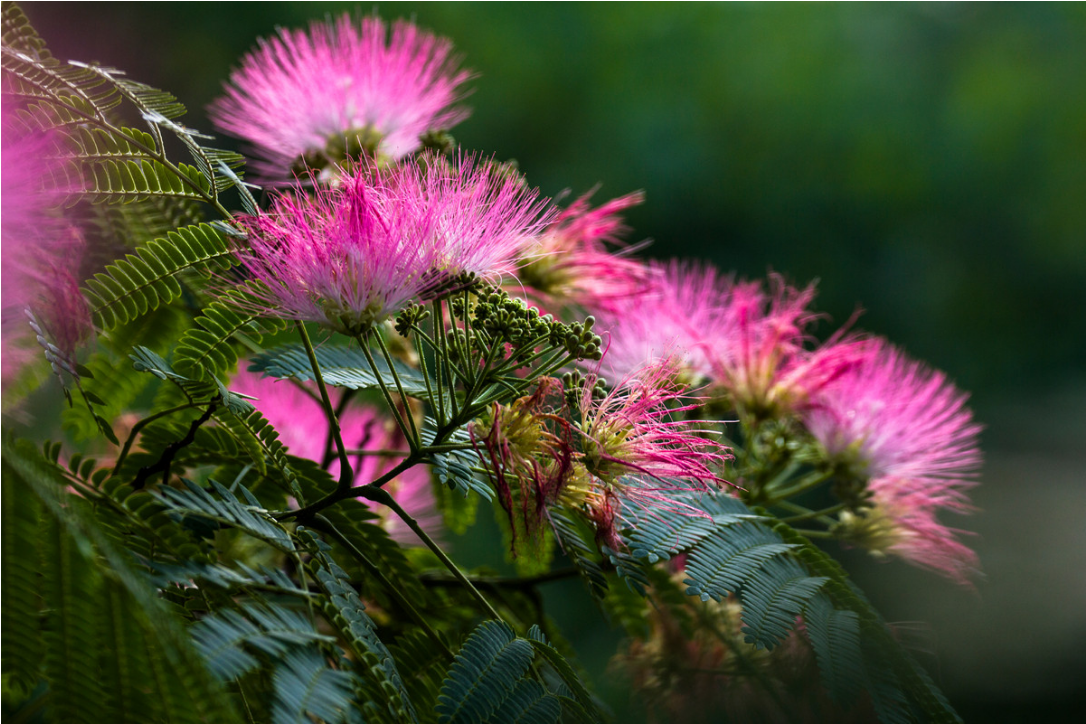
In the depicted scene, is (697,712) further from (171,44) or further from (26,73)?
(171,44)

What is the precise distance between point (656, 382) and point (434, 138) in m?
0.40

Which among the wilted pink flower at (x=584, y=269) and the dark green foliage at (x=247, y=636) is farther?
the wilted pink flower at (x=584, y=269)

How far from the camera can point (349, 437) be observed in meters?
1.16

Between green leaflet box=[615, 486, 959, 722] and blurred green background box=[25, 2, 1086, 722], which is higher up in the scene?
blurred green background box=[25, 2, 1086, 722]

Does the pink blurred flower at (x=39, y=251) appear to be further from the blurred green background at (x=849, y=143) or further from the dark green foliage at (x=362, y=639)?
the blurred green background at (x=849, y=143)

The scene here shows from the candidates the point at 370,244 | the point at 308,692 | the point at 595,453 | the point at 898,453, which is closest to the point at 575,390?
the point at 595,453

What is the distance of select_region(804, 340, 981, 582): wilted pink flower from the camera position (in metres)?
0.97

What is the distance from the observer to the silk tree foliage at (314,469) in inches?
17.3

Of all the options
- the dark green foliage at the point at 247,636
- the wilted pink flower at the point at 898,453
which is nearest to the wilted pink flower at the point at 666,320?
the wilted pink flower at the point at 898,453

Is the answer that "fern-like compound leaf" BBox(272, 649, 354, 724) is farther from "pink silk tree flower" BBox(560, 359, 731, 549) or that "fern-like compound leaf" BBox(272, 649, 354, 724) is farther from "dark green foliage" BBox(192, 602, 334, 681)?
"pink silk tree flower" BBox(560, 359, 731, 549)

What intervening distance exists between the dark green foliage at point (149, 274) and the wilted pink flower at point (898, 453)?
0.68 meters

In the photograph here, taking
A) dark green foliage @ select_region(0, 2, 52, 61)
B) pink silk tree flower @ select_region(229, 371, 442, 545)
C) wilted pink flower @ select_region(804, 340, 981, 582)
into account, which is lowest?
pink silk tree flower @ select_region(229, 371, 442, 545)

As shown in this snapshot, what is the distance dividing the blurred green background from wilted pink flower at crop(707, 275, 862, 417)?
8.93 feet

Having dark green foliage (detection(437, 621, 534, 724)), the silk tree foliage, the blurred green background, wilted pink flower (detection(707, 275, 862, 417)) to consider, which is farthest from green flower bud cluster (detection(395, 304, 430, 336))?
the blurred green background
